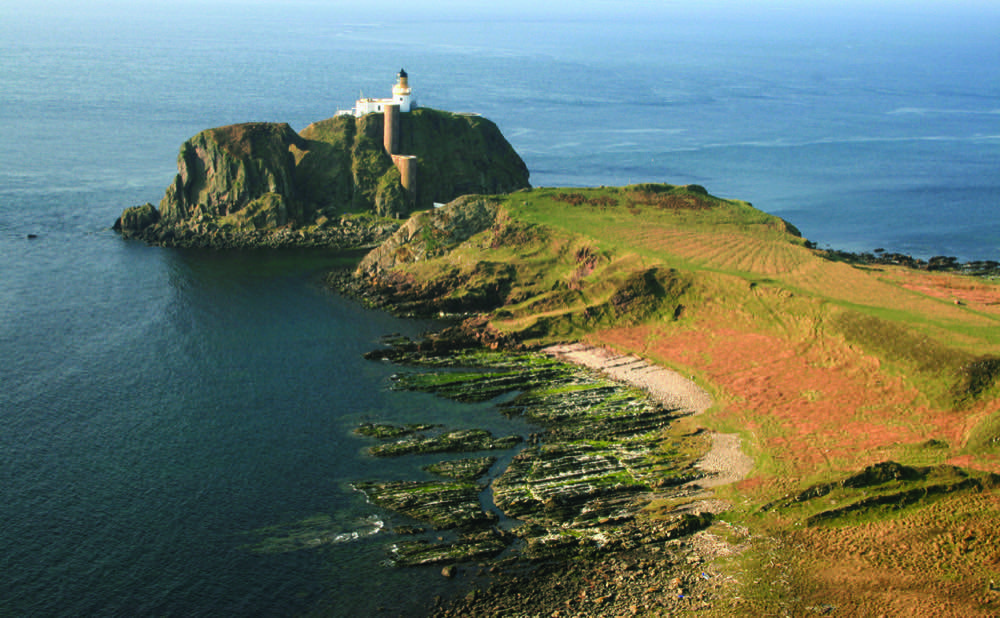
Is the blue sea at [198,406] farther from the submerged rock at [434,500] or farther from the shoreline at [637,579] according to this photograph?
the shoreline at [637,579]

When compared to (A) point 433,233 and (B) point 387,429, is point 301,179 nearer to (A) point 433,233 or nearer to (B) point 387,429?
(A) point 433,233

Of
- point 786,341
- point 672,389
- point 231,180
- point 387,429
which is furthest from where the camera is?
point 231,180

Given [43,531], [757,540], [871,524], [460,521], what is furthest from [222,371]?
[871,524]

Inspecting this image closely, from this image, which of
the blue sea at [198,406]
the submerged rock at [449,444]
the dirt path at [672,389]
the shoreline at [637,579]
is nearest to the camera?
the shoreline at [637,579]

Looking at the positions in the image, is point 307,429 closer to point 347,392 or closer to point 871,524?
point 347,392

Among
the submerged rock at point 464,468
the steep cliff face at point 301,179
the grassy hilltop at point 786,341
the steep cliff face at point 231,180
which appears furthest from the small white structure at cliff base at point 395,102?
the submerged rock at point 464,468

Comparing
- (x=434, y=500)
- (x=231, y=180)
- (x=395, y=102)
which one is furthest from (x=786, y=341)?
(x=231, y=180)

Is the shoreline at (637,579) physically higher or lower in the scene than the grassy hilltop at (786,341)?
lower
